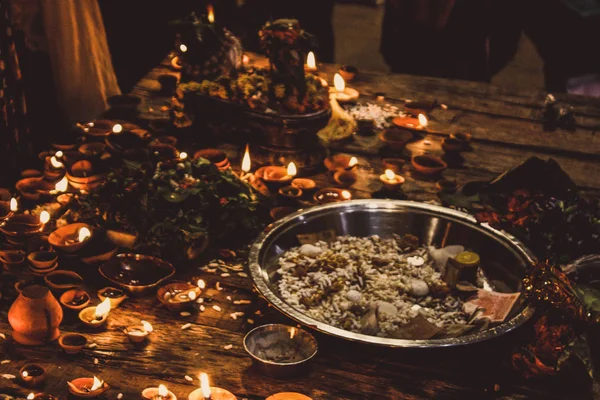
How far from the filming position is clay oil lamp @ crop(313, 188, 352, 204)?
14.5ft

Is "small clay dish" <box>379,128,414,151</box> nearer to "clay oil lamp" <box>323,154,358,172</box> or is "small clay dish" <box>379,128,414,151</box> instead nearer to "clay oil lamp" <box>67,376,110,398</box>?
"clay oil lamp" <box>323,154,358,172</box>

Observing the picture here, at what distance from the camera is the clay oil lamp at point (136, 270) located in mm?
3613

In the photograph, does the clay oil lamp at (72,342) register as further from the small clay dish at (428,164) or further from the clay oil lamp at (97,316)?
the small clay dish at (428,164)

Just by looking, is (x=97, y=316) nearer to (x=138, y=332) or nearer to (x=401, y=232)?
(x=138, y=332)

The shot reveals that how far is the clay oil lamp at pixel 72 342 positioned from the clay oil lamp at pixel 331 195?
174 centimetres

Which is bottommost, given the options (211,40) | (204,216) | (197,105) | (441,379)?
(441,379)

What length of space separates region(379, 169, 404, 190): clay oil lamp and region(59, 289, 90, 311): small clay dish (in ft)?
6.52

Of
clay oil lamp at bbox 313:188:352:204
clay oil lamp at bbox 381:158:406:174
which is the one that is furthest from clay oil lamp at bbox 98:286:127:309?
clay oil lamp at bbox 381:158:406:174

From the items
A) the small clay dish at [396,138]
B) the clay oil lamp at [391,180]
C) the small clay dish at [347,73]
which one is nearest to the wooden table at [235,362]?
the clay oil lamp at [391,180]

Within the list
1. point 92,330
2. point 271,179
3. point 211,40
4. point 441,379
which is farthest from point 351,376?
point 211,40

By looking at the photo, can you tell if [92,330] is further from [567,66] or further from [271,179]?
[567,66]

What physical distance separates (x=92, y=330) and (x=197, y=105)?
2112mm

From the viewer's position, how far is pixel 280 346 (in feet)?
10.6

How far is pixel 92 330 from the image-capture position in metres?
3.30
